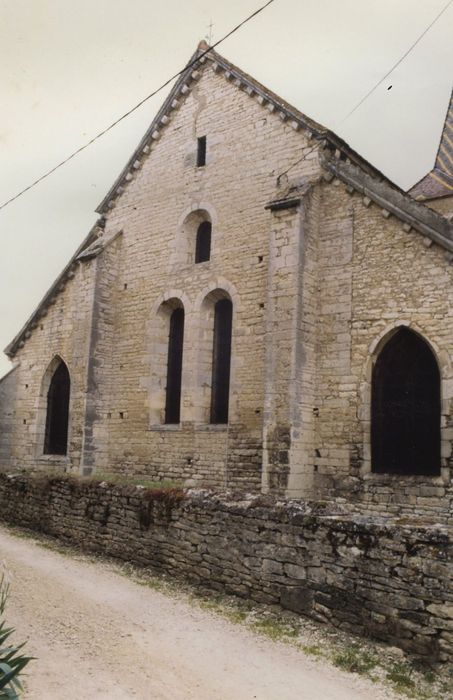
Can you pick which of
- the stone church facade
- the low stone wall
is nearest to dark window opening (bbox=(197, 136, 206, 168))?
the stone church facade

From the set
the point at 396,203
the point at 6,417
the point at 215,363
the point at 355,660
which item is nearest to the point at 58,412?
the point at 6,417

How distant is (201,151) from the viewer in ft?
50.4

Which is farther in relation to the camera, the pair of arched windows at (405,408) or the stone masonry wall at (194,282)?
the stone masonry wall at (194,282)

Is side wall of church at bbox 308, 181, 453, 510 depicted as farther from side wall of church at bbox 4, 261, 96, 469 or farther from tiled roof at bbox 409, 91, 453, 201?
tiled roof at bbox 409, 91, 453, 201

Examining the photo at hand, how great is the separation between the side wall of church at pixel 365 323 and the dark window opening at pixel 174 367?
422 cm

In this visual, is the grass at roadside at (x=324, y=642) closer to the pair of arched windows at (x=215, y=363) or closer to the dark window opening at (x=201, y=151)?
the pair of arched windows at (x=215, y=363)

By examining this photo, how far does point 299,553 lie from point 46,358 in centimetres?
1290

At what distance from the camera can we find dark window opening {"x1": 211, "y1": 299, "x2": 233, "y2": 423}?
1398 cm

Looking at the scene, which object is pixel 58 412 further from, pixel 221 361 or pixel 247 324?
pixel 247 324

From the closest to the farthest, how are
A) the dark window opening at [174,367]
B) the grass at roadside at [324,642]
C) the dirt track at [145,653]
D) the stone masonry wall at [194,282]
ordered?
1. the dirt track at [145,653]
2. the grass at roadside at [324,642]
3. the stone masonry wall at [194,282]
4. the dark window opening at [174,367]

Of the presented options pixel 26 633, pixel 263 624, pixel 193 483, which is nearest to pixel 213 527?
pixel 263 624

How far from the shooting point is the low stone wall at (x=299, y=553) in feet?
18.9

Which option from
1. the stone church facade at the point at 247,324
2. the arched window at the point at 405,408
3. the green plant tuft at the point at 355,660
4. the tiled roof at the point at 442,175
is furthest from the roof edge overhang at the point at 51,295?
the green plant tuft at the point at 355,660

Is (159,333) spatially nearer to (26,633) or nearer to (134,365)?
(134,365)
